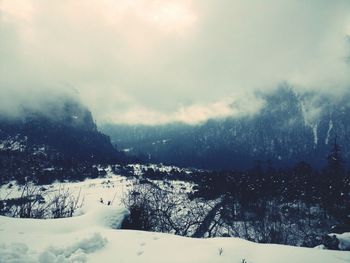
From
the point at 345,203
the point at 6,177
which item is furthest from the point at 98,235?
the point at 6,177

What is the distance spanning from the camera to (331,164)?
70312 millimetres

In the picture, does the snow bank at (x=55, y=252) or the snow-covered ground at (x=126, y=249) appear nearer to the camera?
the snow bank at (x=55, y=252)

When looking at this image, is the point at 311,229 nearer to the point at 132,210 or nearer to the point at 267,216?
the point at 267,216

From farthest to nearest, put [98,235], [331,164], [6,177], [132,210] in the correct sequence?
1. [6,177]
2. [331,164]
3. [132,210]
4. [98,235]

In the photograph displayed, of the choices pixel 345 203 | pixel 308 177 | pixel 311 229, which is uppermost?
pixel 308 177

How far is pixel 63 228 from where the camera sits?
26.8 feet

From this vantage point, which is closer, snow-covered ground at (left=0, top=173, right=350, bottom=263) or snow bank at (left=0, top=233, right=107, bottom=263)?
snow bank at (left=0, top=233, right=107, bottom=263)

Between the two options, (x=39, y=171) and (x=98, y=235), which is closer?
(x=98, y=235)

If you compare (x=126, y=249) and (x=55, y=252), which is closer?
(x=55, y=252)

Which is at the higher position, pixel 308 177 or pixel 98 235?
pixel 308 177

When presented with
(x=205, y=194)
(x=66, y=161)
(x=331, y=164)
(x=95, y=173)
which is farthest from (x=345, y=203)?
(x=66, y=161)

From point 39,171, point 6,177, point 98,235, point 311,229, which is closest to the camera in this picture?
point 98,235

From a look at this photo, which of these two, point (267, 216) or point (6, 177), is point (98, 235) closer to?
point (267, 216)

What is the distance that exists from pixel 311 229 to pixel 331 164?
20.9 m
